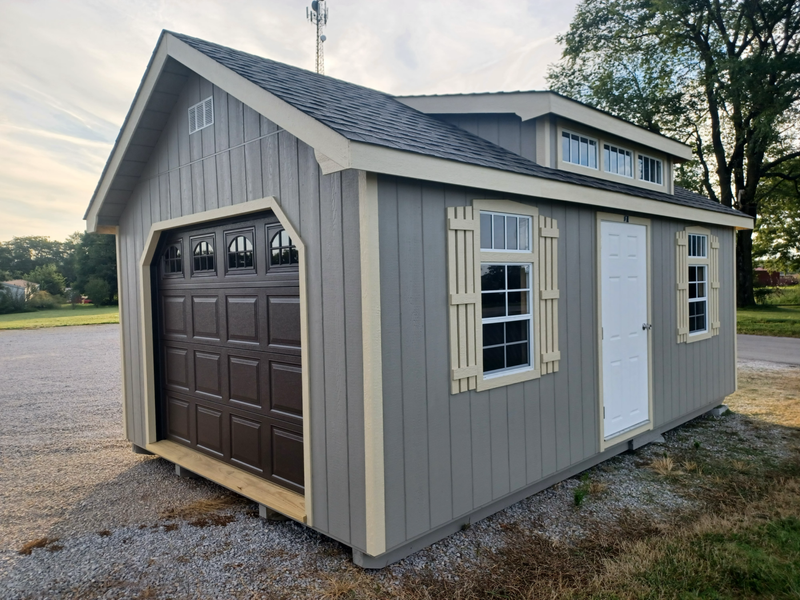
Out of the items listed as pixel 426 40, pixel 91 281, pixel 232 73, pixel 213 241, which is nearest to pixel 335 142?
pixel 232 73

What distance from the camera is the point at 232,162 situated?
14.4ft

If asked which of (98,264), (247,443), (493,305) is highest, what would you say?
(98,264)

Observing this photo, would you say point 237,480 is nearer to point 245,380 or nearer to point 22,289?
point 245,380

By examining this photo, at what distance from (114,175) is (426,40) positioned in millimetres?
5749

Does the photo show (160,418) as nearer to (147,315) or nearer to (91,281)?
(147,315)

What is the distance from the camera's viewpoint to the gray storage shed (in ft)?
11.2

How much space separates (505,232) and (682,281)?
3.44m

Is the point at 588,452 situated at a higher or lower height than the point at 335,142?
lower

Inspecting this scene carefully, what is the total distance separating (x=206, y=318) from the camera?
5074 mm

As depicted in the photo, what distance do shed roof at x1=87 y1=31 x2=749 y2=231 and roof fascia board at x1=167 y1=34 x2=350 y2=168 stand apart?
1.1 inches

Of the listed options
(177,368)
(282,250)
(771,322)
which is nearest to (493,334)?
(282,250)

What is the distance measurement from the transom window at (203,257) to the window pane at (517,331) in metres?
2.76

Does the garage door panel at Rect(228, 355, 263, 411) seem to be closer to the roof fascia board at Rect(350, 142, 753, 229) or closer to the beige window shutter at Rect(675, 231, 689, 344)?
the roof fascia board at Rect(350, 142, 753, 229)

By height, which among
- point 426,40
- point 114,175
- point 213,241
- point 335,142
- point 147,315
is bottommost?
point 147,315
